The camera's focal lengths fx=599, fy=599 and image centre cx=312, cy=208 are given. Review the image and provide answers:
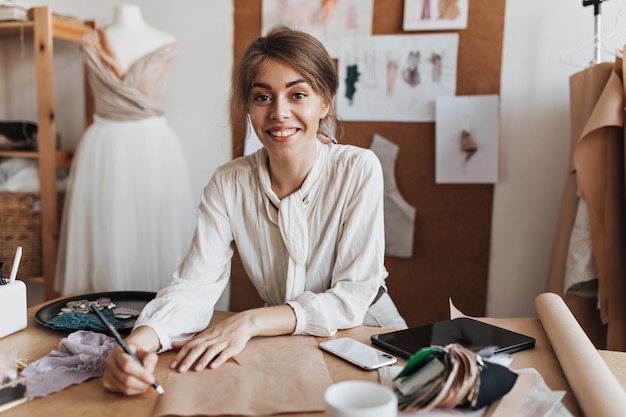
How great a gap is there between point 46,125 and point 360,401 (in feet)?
7.19

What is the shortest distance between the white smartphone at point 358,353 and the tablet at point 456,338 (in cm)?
3

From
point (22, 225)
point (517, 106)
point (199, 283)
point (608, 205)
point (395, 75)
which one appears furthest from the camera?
point (22, 225)

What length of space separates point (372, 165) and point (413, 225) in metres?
1.02

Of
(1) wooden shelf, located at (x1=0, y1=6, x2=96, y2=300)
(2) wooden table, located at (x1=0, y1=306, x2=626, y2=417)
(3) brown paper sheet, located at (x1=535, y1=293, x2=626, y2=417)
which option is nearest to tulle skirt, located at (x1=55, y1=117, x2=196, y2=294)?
(1) wooden shelf, located at (x1=0, y1=6, x2=96, y2=300)

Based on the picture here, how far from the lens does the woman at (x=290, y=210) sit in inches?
52.3

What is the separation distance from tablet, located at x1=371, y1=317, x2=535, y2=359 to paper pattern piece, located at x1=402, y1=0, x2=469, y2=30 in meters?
1.48

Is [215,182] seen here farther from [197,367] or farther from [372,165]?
[197,367]

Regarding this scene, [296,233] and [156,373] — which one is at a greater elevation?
[296,233]

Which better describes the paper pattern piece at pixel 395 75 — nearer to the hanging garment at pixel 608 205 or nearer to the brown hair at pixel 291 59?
the hanging garment at pixel 608 205

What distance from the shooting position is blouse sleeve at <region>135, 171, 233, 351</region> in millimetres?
1191

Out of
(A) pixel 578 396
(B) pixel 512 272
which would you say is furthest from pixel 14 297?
(B) pixel 512 272

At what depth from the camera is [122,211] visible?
2.36 meters

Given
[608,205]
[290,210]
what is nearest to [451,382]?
[290,210]

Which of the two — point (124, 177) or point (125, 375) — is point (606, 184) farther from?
point (124, 177)
